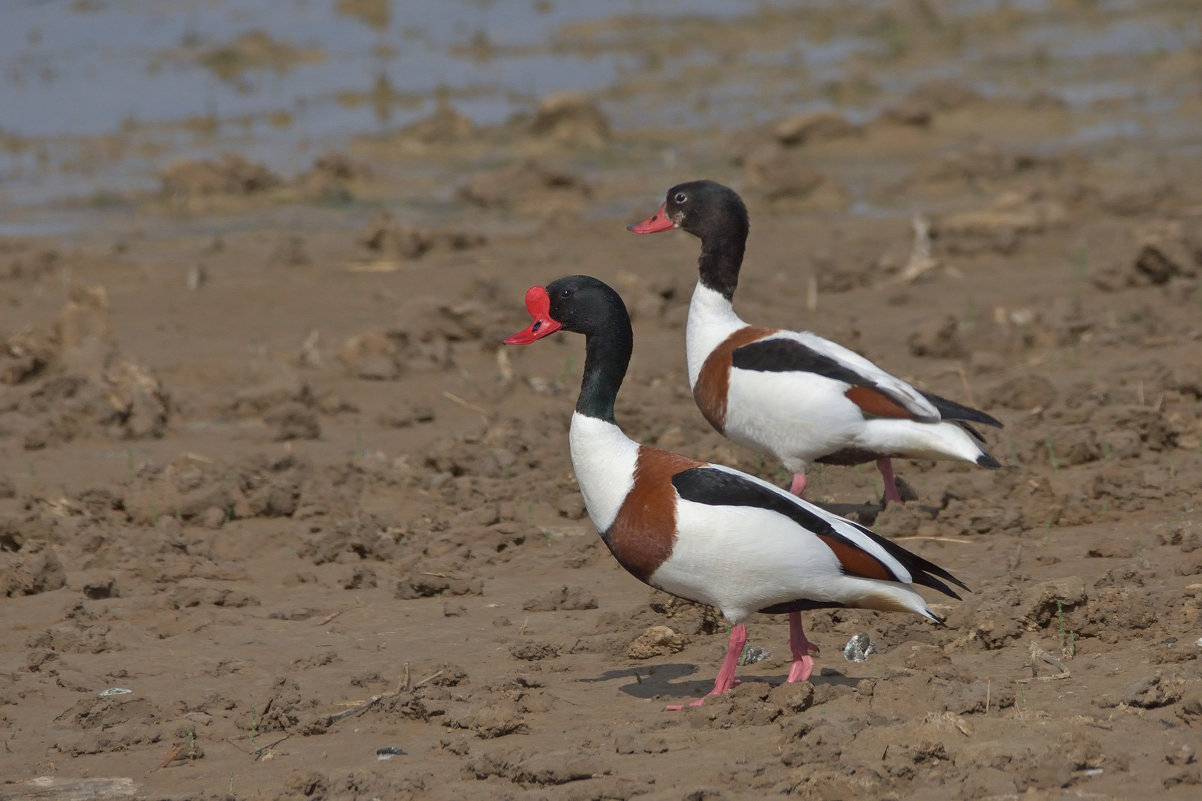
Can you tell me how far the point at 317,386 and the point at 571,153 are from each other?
892cm

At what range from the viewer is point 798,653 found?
Result: 5477mm

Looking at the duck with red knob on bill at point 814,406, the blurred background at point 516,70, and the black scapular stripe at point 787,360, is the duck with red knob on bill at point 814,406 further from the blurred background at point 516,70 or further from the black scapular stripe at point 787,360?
the blurred background at point 516,70

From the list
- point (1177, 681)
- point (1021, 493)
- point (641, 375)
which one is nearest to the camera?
point (1177, 681)

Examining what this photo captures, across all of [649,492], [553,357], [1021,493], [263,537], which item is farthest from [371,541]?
[553,357]

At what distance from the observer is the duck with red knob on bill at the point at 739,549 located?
526 centimetres

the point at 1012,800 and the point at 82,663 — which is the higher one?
the point at 1012,800

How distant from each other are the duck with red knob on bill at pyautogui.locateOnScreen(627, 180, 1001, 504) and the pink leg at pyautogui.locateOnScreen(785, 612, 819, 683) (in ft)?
5.59

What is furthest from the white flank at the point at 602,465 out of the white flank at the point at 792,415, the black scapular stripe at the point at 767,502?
the white flank at the point at 792,415

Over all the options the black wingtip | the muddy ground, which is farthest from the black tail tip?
the muddy ground

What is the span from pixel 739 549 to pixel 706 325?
2849 mm

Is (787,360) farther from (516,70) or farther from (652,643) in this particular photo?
(516,70)

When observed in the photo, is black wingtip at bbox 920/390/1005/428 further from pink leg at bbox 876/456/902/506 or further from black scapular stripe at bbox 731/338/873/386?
pink leg at bbox 876/456/902/506

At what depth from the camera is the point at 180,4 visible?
3022 cm

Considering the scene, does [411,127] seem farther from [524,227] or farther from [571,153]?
[524,227]
